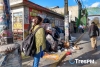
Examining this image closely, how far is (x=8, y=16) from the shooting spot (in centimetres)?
337

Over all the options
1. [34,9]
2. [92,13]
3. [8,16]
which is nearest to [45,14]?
[34,9]

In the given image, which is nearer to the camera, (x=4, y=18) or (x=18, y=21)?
(x=4, y=18)

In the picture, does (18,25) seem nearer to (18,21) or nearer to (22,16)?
(18,21)

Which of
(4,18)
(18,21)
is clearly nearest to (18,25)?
(18,21)

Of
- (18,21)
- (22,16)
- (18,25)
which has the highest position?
(22,16)

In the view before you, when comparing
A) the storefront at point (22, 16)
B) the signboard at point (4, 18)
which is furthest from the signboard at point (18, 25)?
the signboard at point (4, 18)

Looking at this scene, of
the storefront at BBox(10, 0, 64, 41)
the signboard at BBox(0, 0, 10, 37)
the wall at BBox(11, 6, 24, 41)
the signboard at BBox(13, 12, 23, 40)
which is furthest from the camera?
the signboard at BBox(13, 12, 23, 40)

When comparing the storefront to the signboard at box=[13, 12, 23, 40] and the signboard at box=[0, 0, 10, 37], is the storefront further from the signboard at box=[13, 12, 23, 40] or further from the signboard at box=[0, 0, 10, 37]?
the signboard at box=[0, 0, 10, 37]

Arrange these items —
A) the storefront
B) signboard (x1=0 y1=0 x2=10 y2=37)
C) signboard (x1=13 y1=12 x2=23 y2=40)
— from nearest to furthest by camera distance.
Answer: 1. signboard (x1=0 y1=0 x2=10 y2=37)
2. the storefront
3. signboard (x1=13 y1=12 x2=23 y2=40)

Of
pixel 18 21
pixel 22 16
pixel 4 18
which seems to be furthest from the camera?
pixel 18 21

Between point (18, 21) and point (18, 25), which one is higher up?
point (18, 21)

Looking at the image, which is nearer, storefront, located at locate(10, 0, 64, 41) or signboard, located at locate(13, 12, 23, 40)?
storefront, located at locate(10, 0, 64, 41)

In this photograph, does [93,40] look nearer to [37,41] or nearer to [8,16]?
[37,41]

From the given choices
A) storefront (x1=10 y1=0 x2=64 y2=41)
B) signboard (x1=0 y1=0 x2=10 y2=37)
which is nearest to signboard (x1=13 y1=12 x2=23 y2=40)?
storefront (x1=10 y1=0 x2=64 y2=41)
